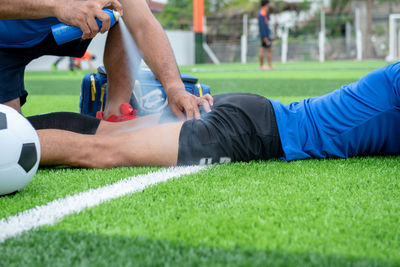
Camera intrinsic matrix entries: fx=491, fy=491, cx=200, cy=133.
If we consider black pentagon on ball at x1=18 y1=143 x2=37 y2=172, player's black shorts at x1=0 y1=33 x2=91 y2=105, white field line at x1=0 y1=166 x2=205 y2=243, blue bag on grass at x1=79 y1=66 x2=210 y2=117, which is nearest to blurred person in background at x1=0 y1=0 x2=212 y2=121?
player's black shorts at x1=0 y1=33 x2=91 y2=105

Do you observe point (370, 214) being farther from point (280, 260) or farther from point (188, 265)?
point (188, 265)

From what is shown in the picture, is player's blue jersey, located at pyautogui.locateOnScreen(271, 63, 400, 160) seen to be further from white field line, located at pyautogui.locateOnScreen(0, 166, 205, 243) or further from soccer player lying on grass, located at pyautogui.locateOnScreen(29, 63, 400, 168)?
white field line, located at pyautogui.locateOnScreen(0, 166, 205, 243)

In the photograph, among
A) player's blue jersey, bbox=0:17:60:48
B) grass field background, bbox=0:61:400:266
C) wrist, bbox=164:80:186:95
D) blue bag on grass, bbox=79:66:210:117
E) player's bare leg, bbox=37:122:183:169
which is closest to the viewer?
grass field background, bbox=0:61:400:266

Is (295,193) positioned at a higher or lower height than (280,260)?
lower

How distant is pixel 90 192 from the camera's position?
1.93 meters

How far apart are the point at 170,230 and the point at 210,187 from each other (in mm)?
526

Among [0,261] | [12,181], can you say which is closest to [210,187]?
[12,181]

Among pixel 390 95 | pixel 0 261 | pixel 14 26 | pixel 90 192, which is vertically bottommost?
pixel 90 192

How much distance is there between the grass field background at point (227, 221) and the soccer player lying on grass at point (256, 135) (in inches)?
4.1

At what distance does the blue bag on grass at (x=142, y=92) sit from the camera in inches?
130

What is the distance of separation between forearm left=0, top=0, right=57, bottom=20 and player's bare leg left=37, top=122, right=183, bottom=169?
0.54m

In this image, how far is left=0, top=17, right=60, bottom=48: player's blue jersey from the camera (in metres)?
2.95

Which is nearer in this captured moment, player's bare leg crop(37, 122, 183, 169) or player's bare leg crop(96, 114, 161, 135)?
player's bare leg crop(37, 122, 183, 169)

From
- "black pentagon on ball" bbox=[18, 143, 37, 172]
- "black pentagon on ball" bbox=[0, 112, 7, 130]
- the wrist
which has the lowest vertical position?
"black pentagon on ball" bbox=[18, 143, 37, 172]
